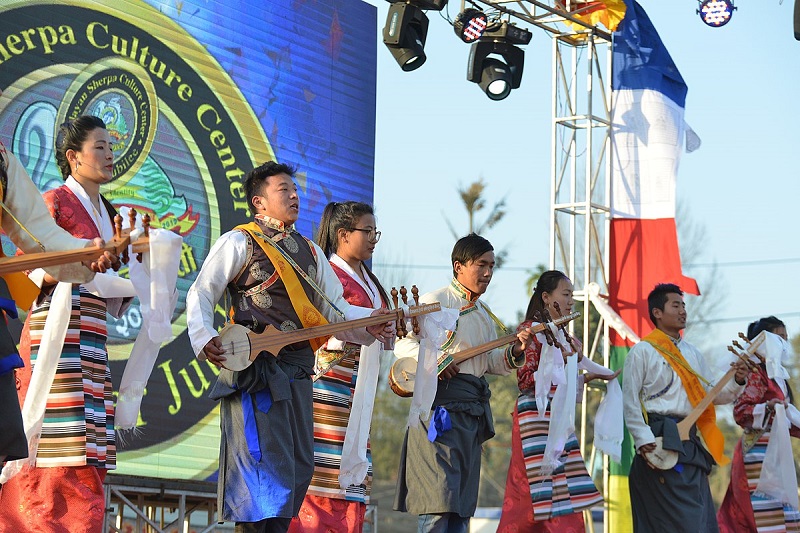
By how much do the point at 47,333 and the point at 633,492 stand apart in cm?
384

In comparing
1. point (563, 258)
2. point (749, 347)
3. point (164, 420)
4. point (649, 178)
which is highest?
point (649, 178)

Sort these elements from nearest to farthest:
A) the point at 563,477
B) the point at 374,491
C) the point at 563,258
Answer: the point at 563,477
the point at 563,258
the point at 374,491

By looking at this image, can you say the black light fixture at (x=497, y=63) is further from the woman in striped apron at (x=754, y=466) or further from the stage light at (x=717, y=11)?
the woman in striped apron at (x=754, y=466)

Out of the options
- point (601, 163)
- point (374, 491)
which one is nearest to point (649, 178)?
point (601, 163)

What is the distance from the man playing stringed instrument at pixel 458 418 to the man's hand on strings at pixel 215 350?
1426mm

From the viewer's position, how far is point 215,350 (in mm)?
4043

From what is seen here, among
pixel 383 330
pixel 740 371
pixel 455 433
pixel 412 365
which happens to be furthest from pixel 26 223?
pixel 740 371

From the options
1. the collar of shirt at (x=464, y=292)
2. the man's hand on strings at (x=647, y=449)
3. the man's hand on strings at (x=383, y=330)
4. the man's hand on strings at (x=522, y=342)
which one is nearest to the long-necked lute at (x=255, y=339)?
the man's hand on strings at (x=383, y=330)

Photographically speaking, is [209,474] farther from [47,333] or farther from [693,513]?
[47,333]

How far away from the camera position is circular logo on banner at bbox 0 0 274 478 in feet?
20.6

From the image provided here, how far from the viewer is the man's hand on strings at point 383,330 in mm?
4508

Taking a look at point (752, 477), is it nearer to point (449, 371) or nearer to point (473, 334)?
point (473, 334)

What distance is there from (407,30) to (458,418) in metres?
3.70

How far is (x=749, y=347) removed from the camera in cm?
715
